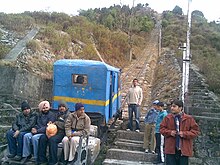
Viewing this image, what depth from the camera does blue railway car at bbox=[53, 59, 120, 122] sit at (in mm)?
9141

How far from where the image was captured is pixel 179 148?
518 cm

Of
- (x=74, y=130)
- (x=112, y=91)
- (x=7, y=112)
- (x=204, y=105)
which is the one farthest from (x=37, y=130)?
(x=204, y=105)

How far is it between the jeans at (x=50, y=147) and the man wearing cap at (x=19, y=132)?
1.46 feet

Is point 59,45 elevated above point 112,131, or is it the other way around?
point 59,45

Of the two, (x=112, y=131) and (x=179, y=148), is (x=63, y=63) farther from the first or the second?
(x=179, y=148)

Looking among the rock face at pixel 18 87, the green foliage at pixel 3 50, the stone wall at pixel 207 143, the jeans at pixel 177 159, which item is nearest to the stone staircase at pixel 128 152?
the stone wall at pixel 207 143

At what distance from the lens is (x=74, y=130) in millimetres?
6395

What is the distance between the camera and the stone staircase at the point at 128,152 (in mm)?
7500

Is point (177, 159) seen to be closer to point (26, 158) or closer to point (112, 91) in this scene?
point (26, 158)

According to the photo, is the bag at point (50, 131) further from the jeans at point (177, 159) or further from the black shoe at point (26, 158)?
the jeans at point (177, 159)

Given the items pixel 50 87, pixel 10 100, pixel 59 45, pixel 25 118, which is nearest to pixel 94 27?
pixel 59 45

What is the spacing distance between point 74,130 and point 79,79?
323 centimetres

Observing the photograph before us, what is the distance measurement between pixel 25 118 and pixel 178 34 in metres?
41.8

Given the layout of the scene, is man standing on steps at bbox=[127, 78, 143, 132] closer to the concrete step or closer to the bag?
the concrete step
